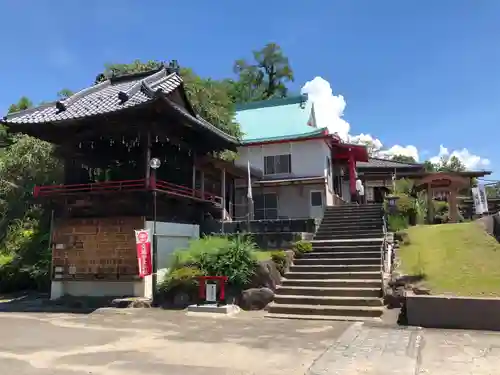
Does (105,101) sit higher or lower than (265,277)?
higher

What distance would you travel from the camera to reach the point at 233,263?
13930mm

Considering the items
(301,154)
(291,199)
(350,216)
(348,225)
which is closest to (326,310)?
(348,225)

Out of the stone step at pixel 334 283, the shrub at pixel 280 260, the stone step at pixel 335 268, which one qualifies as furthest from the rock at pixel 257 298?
the stone step at pixel 335 268

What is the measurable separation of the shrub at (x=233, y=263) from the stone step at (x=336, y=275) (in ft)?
4.88

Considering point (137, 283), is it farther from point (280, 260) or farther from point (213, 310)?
point (280, 260)

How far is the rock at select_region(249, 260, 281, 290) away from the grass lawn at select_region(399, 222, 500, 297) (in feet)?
Answer: 13.2

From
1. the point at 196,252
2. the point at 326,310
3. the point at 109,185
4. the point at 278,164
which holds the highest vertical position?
the point at 278,164

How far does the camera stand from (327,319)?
11469 mm

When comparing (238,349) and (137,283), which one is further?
(137,283)

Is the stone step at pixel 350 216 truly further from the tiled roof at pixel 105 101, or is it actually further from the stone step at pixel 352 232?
the tiled roof at pixel 105 101

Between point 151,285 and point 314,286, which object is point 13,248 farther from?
point 314,286

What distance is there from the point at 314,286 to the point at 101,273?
769 cm

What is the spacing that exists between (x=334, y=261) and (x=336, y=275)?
0.98 meters

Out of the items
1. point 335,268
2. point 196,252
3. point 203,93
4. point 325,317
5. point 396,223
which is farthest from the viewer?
point 203,93
